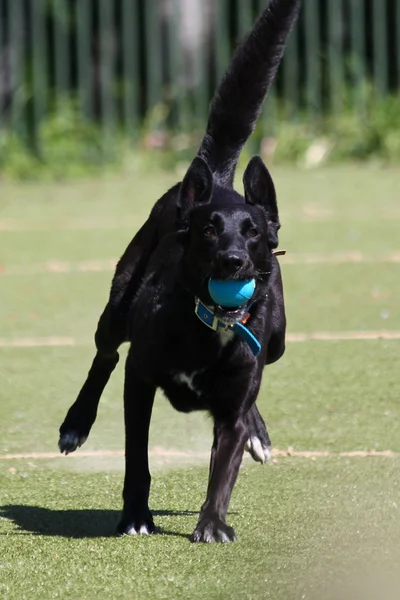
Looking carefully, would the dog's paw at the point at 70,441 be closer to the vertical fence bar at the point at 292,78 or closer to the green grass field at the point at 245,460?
the green grass field at the point at 245,460

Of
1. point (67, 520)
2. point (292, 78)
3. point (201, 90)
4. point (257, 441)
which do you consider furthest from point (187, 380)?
point (292, 78)

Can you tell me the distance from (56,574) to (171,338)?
874mm

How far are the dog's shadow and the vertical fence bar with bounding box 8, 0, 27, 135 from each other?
10984 mm

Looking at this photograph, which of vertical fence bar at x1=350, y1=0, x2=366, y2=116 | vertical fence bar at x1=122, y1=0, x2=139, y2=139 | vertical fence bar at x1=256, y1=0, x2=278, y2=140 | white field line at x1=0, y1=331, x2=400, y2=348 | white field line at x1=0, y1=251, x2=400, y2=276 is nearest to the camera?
white field line at x1=0, y1=331, x2=400, y2=348

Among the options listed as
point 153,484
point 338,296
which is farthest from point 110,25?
point 153,484

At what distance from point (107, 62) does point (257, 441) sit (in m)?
11.2

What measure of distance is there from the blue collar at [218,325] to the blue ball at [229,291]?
3.3 inches

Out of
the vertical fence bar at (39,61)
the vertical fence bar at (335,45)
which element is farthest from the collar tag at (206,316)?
the vertical fence bar at (39,61)

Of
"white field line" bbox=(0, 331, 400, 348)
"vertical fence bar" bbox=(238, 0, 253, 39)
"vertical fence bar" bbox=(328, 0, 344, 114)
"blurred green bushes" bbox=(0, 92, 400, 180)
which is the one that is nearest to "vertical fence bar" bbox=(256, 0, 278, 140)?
"blurred green bushes" bbox=(0, 92, 400, 180)

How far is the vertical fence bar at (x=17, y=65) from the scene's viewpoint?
50.2 ft

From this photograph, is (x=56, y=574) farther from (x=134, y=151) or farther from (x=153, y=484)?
(x=134, y=151)

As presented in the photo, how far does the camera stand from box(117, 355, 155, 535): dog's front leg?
13.9ft

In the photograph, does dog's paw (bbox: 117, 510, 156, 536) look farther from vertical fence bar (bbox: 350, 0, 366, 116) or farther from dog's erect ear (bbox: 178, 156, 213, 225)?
vertical fence bar (bbox: 350, 0, 366, 116)

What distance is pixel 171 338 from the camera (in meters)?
4.32
